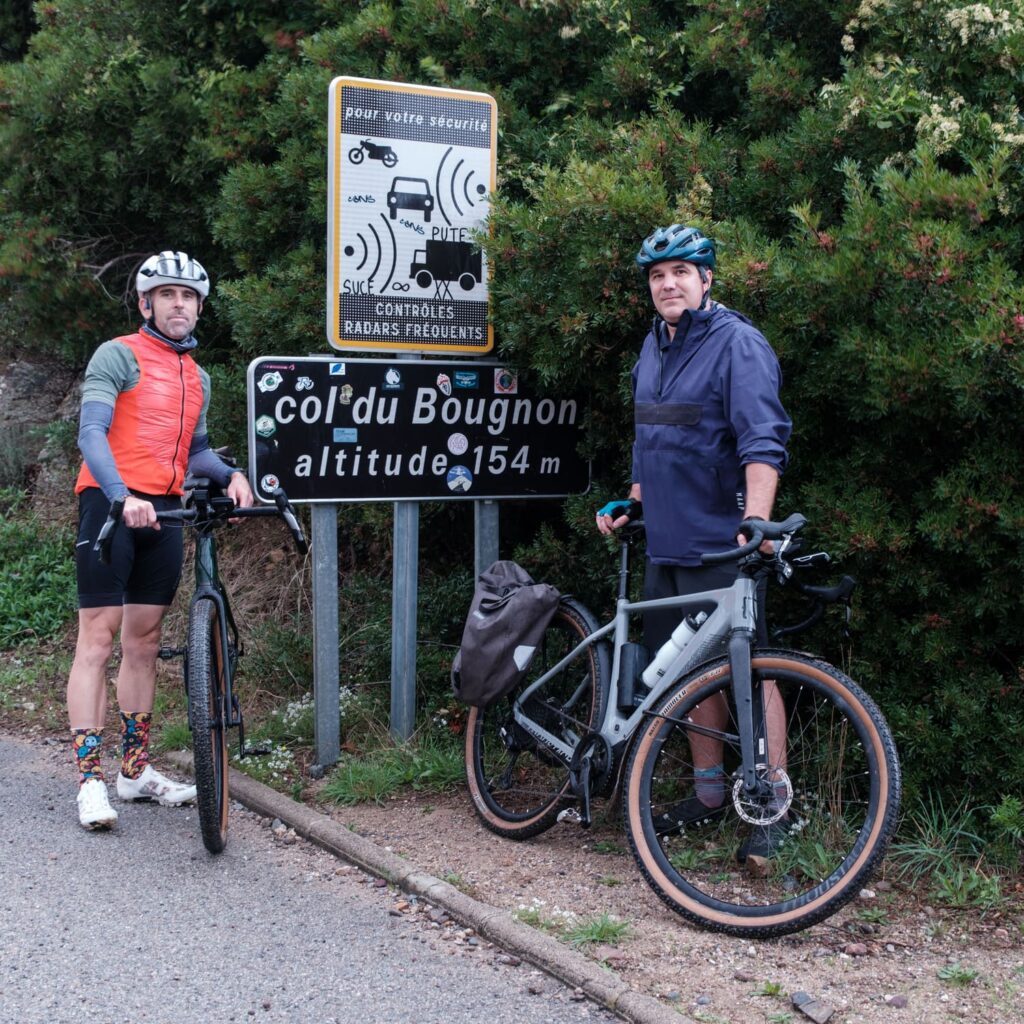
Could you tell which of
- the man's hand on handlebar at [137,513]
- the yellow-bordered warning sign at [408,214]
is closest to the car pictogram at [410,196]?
the yellow-bordered warning sign at [408,214]

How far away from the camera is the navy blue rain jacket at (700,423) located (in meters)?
4.11

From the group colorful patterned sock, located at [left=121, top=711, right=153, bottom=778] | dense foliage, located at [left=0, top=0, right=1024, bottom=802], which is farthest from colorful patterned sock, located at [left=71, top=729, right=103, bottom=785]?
dense foliage, located at [left=0, top=0, right=1024, bottom=802]

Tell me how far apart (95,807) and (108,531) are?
121cm

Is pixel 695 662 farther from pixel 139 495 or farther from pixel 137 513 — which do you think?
pixel 139 495

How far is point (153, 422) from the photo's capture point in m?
5.11

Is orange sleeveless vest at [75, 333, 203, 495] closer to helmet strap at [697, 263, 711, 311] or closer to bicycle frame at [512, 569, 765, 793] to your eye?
bicycle frame at [512, 569, 765, 793]

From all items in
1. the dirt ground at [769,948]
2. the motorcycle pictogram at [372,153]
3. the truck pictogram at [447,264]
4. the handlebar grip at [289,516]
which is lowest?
the dirt ground at [769,948]

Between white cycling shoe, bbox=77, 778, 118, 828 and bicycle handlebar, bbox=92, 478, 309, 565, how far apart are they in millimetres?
958

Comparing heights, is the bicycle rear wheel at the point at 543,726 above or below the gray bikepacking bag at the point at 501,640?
below

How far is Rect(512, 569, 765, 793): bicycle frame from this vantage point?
12.9 feet

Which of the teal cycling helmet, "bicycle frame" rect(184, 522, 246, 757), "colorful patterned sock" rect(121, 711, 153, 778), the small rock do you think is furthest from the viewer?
"colorful patterned sock" rect(121, 711, 153, 778)

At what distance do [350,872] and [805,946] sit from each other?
5.59 ft

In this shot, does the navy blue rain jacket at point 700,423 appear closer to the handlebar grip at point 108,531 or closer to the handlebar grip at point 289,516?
the handlebar grip at point 289,516

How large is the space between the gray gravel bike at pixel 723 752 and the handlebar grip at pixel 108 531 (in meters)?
1.60
